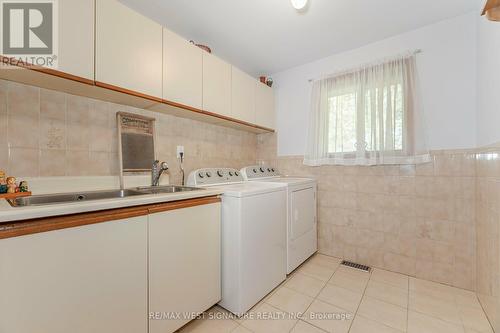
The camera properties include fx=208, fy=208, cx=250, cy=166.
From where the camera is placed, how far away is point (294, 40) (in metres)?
2.23

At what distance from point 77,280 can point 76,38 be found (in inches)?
50.5

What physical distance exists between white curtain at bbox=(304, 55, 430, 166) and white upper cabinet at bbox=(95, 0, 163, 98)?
1842mm

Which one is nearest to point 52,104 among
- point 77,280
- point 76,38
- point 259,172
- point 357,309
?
point 76,38

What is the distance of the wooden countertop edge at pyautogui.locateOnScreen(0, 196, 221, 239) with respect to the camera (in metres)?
0.75

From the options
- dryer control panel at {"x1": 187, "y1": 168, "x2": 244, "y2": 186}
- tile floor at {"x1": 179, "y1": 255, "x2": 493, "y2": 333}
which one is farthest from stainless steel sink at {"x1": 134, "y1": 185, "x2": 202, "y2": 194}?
tile floor at {"x1": 179, "y1": 255, "x2": 493, "y2": 333}

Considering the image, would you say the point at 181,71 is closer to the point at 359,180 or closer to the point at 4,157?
the point at 4,157

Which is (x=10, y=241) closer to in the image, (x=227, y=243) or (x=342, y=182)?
(x=227, y=243)

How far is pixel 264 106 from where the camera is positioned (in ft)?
9.08

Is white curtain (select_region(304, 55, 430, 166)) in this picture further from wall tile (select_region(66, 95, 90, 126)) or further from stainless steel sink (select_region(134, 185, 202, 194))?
wall tile (select_region(66, 95, 90, 126))

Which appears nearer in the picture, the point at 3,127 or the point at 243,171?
the point at 3,127

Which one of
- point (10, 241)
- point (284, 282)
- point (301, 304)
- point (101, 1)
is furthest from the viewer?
point (284, 282)

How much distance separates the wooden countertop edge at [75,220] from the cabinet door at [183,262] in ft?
0.15

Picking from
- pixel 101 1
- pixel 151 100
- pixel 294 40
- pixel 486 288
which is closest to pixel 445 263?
pixel 486 288

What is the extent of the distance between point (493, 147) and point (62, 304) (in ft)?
8.16
